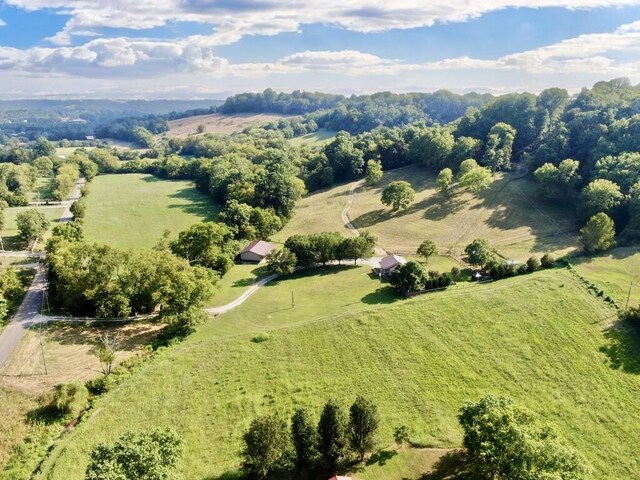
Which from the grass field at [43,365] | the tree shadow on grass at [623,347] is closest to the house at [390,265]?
the tree shadow on grass at [623,347]

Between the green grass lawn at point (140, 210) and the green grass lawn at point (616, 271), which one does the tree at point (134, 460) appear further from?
the green grass lawn at point (140, 210)

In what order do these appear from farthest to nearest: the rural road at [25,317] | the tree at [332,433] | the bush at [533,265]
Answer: the bush at [533,265] → the rural road at [25,317] → the tree at [332,433]

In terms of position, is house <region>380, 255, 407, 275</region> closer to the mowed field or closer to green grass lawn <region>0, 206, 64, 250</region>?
the mowed field

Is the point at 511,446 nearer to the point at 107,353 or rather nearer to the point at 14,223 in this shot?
the point at 107,353

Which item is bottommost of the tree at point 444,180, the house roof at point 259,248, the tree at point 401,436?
the tree at point 401,436

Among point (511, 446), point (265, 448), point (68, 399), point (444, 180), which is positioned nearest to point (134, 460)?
point (265, 448)

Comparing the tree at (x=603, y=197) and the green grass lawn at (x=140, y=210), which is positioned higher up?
the tree at (x=603, y=197)

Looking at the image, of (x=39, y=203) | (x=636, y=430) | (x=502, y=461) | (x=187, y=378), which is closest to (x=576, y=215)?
(x=636, y=430)
